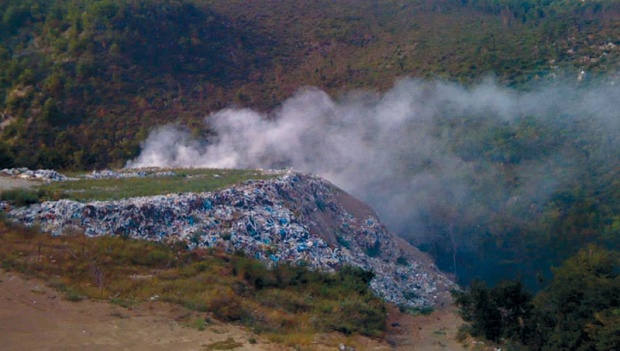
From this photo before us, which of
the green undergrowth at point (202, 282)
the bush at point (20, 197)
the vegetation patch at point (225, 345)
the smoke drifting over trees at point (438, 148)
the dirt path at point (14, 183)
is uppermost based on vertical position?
the smoke drifting over trees at point (438, 148)

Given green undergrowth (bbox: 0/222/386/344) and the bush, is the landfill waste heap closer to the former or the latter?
the bush

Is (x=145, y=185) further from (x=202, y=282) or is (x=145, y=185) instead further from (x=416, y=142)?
(x=416, y=142)

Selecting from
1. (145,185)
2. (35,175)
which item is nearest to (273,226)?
(145,185)

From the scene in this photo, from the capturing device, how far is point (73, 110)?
3909 cm

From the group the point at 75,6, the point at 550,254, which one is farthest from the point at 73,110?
the point at 550,254

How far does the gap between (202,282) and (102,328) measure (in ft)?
13.0

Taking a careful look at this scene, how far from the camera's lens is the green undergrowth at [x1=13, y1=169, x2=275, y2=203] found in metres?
21.9

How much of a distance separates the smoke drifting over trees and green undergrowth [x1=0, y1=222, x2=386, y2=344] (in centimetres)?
1150

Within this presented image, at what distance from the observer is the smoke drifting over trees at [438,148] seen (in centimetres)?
3106

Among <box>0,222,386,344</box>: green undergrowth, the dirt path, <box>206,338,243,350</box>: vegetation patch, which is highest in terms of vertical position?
the dirt path

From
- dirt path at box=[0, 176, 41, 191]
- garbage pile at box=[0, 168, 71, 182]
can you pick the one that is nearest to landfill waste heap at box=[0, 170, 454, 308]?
dirt path at box=[0, 176, 41, 191]

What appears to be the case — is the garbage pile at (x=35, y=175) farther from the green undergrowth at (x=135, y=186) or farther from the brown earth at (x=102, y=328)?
the brown earth at (x=102, y=328)

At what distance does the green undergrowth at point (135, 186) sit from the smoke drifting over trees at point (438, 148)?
24.8 ft

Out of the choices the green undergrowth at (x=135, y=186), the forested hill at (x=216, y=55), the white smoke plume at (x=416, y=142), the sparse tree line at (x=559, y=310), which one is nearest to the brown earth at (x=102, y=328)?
the sparse tree line at (x=559, y=310)
